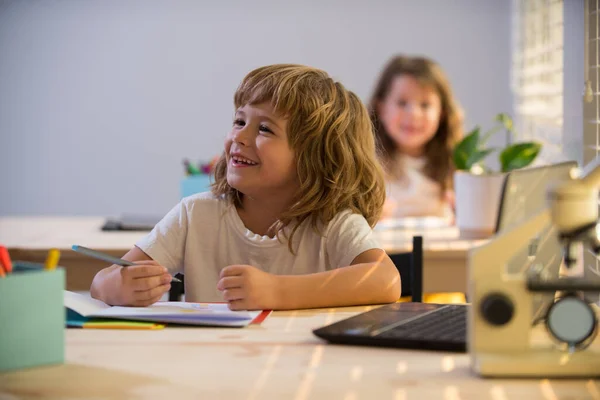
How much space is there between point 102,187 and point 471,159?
2.97 meters

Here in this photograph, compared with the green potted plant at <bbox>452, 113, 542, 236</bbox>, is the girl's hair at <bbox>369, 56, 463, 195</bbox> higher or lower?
higher

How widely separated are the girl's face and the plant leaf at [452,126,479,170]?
2.37 feet

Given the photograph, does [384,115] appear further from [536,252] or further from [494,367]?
[494,367]

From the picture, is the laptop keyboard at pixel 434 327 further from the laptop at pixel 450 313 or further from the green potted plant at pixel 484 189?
the green potted plant at pixel 484 189

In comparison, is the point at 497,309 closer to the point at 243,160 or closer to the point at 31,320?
the point at 31,320

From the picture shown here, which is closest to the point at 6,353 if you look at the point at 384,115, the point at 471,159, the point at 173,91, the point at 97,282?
the point at 97,282

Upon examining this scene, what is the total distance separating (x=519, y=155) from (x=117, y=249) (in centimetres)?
113

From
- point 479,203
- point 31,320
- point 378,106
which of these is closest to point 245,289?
point 31,320

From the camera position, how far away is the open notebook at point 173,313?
1180 millimetres

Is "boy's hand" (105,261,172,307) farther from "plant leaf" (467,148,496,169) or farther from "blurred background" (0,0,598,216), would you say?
"blurred background" (0,0,598,216)

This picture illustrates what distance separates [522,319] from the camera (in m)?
0.95

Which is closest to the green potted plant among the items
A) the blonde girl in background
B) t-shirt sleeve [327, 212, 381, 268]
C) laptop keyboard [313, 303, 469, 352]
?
the blonde girl in background

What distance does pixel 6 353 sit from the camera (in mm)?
947

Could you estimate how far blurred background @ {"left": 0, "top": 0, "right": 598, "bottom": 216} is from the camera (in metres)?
4.74
